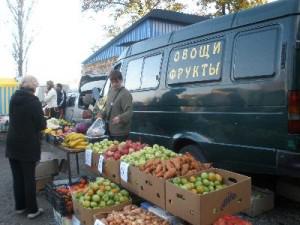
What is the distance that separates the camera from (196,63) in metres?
5.71

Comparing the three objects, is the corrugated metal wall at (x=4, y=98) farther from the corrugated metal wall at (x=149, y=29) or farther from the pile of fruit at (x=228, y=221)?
the pile of fruit at (x=228, y=221)

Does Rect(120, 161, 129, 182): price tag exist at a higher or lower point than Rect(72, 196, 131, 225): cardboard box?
higher

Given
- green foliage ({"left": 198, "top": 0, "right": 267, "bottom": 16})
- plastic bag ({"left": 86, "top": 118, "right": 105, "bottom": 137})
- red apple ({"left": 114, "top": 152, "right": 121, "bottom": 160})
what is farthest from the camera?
green foliage ({"left": 198, "top": 0, "right": 267, "bottom": 16})

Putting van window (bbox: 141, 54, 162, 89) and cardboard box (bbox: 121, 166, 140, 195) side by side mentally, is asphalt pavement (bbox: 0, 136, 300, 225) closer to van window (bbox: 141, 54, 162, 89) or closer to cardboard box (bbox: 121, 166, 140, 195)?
cardboard box (bbox: 121, 166, 140, 195)

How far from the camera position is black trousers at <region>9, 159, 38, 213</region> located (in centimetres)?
520

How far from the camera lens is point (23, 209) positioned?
219 inches

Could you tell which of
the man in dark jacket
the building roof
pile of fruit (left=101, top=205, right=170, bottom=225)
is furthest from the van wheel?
the building roof

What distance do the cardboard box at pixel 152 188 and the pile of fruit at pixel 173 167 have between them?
6 cm

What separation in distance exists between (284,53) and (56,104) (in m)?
11.0

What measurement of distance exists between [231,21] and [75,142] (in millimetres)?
2740

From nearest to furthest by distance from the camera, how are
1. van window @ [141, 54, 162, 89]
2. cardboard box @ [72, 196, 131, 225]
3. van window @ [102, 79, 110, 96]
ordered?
cardboard box @ [72, 196, 131, 225]
van window @ [141, 54, 162, 89]
van window @ [102, 79, 110, 96]

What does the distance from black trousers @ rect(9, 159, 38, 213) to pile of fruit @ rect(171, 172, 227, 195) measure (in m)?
2.44

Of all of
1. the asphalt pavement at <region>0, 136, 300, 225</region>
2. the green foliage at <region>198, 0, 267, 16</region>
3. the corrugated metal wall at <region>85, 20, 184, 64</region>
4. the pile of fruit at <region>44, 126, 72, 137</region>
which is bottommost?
the asphalt pavement at <region>0, 136, 300, 225</region>

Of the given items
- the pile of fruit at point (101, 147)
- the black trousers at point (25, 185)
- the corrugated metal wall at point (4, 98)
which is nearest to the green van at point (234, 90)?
the pile of fruit at point (101, 147)
